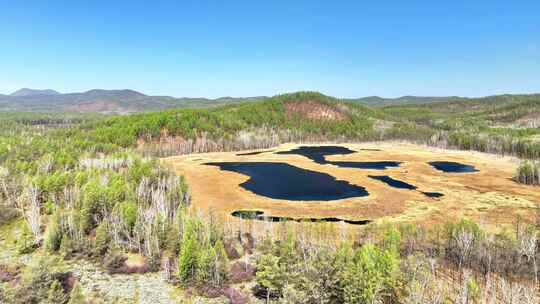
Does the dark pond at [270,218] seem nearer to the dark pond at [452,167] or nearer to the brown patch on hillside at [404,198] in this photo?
the brown patch on hillside at [404,198]

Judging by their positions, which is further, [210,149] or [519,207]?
[210,149]

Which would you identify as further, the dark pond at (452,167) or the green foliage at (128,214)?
the dark pond at (452,167)

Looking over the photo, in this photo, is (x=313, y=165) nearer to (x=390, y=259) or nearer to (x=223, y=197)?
(x=223, y=197)

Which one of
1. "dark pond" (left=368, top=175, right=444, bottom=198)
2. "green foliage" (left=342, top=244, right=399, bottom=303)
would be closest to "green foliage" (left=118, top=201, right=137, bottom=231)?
"green foliage" (left=342, top=244, right=399, bottom=303)

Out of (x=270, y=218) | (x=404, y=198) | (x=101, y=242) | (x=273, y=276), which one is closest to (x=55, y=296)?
(x=101, y=242)

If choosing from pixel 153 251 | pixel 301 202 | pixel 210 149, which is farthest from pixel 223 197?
pixel 210 149

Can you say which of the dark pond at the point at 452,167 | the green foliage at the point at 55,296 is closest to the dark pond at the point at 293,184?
the dark pond at the point at 452,167

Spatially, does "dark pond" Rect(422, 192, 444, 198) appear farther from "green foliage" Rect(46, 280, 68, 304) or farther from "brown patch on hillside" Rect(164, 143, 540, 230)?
"green foliage" Rect(46, 280, 68, 304)
